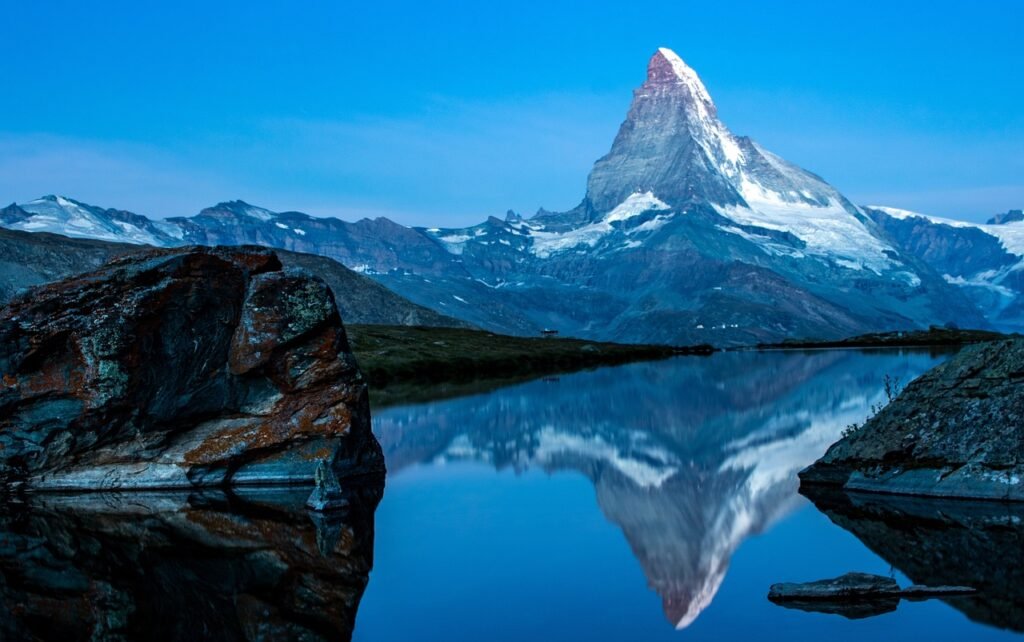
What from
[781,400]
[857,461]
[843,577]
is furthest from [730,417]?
[843,577]

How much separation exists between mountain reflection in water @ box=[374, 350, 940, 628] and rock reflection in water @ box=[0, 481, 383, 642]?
6.83m

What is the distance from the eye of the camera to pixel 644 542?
2780cm

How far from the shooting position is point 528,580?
78.3ft

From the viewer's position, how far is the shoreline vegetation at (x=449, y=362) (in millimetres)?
90750

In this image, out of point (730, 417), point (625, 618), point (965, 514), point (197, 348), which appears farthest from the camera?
point (730, 417)

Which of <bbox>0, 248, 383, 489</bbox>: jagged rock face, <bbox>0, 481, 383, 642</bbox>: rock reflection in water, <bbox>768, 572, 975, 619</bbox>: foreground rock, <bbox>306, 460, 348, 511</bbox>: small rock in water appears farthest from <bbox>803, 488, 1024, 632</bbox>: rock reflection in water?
<bbox>0, 248, 383, 489</bbox>: jagged rock face

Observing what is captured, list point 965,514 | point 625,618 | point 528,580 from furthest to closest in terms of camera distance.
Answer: point 965,514 → point 528,580 → point 625,618

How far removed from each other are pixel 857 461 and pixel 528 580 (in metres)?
14.5

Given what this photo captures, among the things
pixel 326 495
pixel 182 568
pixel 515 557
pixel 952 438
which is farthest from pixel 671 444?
pixel 182 568

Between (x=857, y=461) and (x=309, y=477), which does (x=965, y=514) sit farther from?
(x=309, y=477)

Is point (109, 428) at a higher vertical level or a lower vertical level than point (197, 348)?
lower

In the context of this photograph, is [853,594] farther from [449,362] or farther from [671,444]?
[449,362]

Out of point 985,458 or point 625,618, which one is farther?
point 985,458

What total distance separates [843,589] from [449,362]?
9975 centimetres
